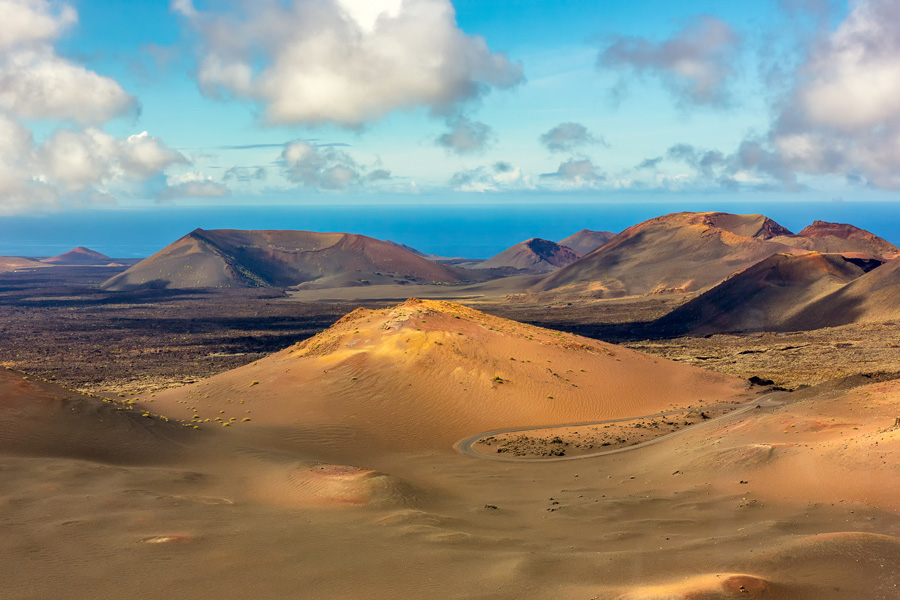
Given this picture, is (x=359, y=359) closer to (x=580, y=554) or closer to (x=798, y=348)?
(x=580, y=554)

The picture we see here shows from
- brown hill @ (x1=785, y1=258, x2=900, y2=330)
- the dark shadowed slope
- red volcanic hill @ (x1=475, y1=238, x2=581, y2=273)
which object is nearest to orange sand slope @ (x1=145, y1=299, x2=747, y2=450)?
the dark shadowed slope

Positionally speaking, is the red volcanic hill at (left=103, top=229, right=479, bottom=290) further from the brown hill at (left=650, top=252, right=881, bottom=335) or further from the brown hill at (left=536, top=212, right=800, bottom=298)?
the brown hill at (left=650, top=252, right=881, bottom=335)

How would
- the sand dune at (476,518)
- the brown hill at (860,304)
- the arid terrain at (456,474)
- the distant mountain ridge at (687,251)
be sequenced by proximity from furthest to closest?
the distant mountain ridge at (687,251) → the brown hill at (860,304) → the arid terrain at (456,474) → the sand dune at (476,518)

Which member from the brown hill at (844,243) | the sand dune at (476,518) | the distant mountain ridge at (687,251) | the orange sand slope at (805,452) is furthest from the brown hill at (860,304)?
the brown hill at (844,243)

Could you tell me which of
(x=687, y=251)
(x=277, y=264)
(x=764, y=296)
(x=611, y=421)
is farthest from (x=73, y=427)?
(x=277, y=264)

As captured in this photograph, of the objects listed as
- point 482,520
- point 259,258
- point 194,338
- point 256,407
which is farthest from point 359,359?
point 259,258

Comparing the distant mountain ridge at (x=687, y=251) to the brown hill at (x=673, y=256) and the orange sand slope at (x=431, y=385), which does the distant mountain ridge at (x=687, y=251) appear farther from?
the orange sand slope at (x=431, y=385)
